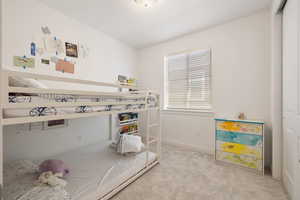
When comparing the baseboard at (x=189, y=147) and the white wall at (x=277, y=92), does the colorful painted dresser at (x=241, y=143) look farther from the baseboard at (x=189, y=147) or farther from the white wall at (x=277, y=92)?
the baseboard at (x=189, y=147)

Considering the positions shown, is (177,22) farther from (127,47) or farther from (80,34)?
(80,34)

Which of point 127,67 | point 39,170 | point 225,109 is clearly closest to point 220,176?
point 225,109

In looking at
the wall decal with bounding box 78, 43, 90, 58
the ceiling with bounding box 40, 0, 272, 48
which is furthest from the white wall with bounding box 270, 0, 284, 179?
the wall decal with bounding box 78, 43, 90, 58

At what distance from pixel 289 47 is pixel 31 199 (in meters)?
2.95

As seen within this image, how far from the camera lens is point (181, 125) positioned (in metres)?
2.93

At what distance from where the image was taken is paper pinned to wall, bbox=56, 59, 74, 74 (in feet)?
7.08

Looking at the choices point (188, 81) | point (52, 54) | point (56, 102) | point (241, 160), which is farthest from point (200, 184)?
point (52, 54)

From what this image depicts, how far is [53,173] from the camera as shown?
139 cm

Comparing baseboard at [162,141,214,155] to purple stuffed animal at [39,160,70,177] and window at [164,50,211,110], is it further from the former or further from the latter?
purple stuffed animal at [39,160,70,177]

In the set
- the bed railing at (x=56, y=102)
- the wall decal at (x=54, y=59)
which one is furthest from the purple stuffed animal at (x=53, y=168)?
the wall decal at (x=54, y=59)

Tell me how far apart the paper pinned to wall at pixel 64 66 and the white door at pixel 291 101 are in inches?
120

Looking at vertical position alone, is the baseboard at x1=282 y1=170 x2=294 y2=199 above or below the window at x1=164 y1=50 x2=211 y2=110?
below

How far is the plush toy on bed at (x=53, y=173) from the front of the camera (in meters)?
1.27

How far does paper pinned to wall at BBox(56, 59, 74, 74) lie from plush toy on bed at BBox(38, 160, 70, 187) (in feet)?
4.86
